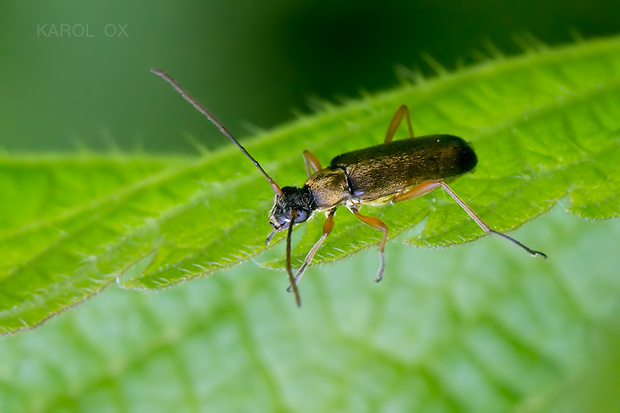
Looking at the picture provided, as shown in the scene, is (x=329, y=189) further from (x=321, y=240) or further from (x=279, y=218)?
(x=321, y=240)

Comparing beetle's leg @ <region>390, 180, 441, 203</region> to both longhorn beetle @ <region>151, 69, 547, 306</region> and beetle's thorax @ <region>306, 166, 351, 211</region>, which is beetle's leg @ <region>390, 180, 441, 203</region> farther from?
beetle's thorax @ <region>306, 166, 351, 211</region>

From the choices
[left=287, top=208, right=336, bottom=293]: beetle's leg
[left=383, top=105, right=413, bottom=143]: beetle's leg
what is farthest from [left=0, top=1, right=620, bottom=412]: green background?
[left=383, top=105, right=413, bottom=143]: beetle's leg

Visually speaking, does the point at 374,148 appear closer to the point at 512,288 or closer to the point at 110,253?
the point at 512,288

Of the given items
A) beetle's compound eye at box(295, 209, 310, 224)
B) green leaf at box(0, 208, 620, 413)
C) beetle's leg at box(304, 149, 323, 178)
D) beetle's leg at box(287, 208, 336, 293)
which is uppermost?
beetle's leg at box(304, 149, 323, 178)

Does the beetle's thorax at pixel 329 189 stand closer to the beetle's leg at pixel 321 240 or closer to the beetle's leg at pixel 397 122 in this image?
the beetle's leg at pixel 321 240

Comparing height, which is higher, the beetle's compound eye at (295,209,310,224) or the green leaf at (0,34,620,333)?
the green leaf at (0,34,620,333)

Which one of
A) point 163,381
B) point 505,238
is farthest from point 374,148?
point 163,381
